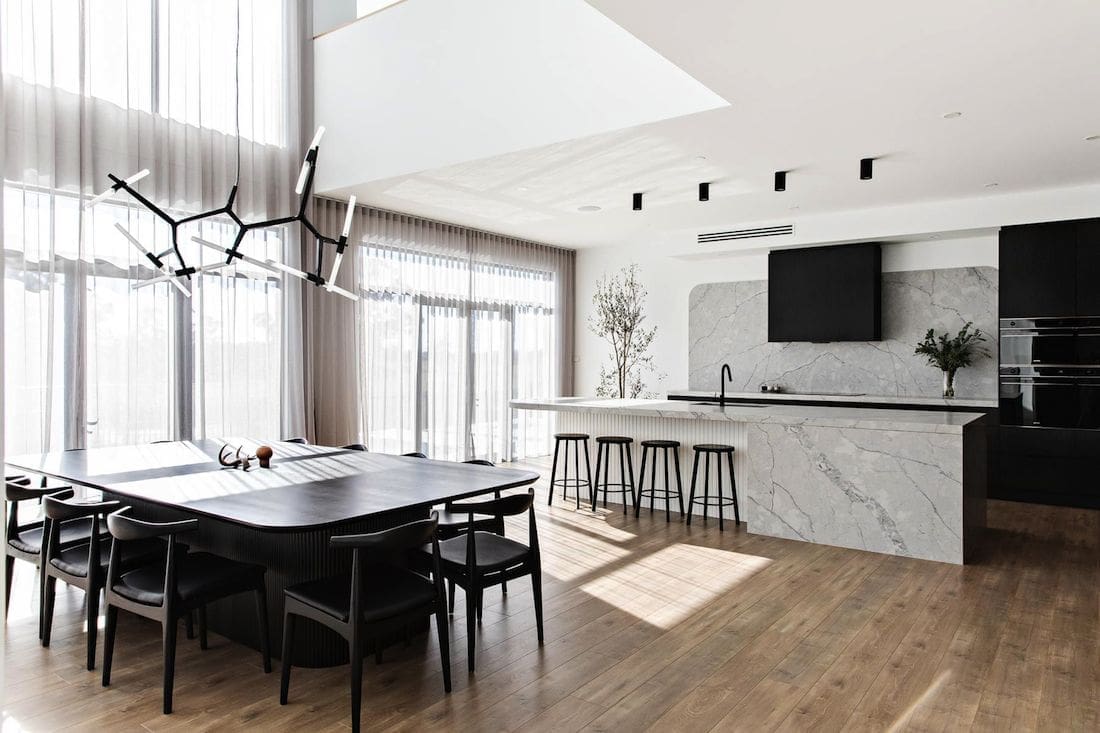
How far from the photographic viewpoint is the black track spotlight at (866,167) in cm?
565

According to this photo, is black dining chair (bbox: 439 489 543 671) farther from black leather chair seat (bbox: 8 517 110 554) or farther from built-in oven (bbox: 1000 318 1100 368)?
built-in oven (bbox: 1000 318 1100 368)

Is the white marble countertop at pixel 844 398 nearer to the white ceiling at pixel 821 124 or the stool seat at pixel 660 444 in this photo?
the white ceiling at pixel 821 124

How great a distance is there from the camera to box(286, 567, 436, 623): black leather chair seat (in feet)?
9.60

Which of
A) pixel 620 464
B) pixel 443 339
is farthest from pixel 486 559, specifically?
pixel 443 339

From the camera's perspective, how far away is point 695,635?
378cm

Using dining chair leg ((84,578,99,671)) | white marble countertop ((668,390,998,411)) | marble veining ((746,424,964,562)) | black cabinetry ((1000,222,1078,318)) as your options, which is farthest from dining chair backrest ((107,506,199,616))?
black cabinetry ((1000,222,1078,318))

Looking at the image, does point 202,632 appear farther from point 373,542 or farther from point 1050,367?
point 1050,367

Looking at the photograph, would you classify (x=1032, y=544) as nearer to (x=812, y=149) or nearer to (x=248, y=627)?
(x=812, y=149)

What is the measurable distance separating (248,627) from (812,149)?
185 inches

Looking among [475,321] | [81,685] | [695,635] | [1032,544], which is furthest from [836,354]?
[81,685]

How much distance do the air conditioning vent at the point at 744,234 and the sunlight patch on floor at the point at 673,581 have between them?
4.14 m

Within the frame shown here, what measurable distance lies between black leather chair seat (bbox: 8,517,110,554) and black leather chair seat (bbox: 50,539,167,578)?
3.7 inches

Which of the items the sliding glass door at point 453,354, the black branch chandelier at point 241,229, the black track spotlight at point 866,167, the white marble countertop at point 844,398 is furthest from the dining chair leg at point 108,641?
the white marble countertop at point 844,398

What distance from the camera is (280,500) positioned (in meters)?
3.38
